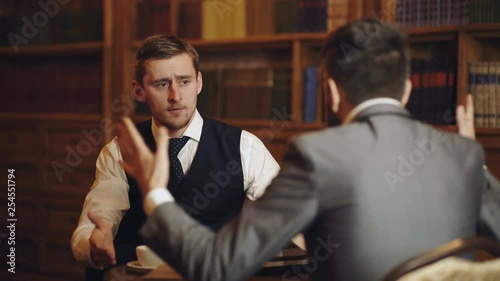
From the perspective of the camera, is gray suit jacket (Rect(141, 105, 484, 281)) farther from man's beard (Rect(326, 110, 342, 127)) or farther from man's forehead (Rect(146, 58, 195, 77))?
man's forehead (Rect(146, 58, 195, 77))

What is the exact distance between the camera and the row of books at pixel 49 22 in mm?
3994

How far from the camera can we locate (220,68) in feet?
11.7

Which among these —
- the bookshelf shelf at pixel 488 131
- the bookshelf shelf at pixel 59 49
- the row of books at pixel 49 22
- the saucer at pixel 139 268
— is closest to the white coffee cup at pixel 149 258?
the saucer at pixel 139 268

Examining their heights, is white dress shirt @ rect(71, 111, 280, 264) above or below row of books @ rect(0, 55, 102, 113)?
below

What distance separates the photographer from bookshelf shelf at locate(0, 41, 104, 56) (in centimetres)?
394

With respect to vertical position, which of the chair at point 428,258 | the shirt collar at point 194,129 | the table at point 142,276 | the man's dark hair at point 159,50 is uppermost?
the man's dark hair at point 159,50

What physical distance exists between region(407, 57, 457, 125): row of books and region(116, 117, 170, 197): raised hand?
6.67ft

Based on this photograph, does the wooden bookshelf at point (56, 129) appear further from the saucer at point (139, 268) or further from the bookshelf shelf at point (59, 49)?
the saucer at point (139, 268)

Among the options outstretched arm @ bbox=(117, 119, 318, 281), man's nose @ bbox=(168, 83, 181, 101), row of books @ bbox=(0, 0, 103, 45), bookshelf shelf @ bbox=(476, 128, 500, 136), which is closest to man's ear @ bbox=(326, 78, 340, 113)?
outstretched arm @ bbox=(117, 119, 318, 281)

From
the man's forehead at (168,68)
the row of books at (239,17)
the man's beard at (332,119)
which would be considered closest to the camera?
the man's beard at (332,119)

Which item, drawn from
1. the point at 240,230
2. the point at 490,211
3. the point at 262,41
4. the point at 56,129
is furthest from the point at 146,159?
the point at 56,129

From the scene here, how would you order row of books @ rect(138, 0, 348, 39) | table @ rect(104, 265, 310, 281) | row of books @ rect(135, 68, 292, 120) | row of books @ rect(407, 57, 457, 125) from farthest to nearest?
1. row of books @ rect(135, 68, 292, 120)
2. row of books @ rect(138, 0, 348, 39)
3. row of books @ rect(407, 57, 457, 125)
4. table @ rect(104, 265, 310, 281)

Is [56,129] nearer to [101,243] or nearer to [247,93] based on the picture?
[247,93]

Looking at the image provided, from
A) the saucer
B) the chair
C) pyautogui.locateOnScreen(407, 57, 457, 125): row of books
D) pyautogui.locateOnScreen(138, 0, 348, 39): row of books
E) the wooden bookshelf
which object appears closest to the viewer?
the chair
